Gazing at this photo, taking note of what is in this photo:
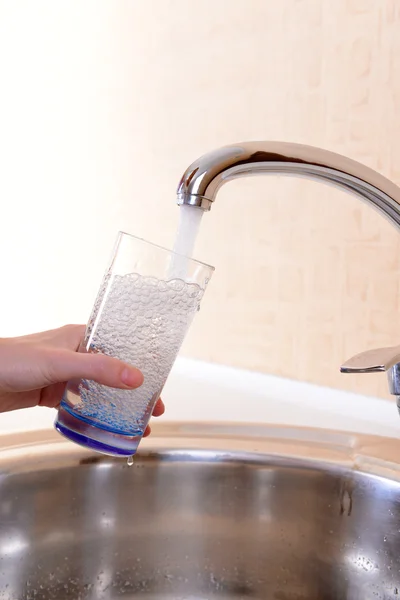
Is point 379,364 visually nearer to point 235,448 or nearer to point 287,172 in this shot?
point 287,172

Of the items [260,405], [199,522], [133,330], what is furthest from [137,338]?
[260,405]

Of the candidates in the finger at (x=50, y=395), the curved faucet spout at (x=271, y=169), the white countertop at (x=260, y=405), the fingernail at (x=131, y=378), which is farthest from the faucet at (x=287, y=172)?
the white countertop at (x=260, y=405)

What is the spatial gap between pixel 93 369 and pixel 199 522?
251 mm

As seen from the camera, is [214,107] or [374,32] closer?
[374,32]

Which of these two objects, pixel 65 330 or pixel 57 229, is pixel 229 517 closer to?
pixel 65 330

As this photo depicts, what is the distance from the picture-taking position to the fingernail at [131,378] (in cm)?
55

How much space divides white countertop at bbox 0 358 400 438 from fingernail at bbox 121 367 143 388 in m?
0.69

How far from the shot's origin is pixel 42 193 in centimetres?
227

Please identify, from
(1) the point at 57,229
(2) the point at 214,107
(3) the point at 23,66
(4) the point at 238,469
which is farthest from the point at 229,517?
(3) the point at 23,66

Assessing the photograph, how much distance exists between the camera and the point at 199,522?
29.2 inches

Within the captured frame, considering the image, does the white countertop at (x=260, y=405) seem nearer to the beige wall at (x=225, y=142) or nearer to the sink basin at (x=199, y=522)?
the beige wall at (x=225, y=142)

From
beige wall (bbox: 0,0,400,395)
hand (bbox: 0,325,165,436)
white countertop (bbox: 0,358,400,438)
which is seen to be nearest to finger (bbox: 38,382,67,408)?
hand (bbox: 0,325,165,436)

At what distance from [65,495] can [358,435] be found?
11.7 inches

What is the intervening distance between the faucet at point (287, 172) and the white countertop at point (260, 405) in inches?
27.4
